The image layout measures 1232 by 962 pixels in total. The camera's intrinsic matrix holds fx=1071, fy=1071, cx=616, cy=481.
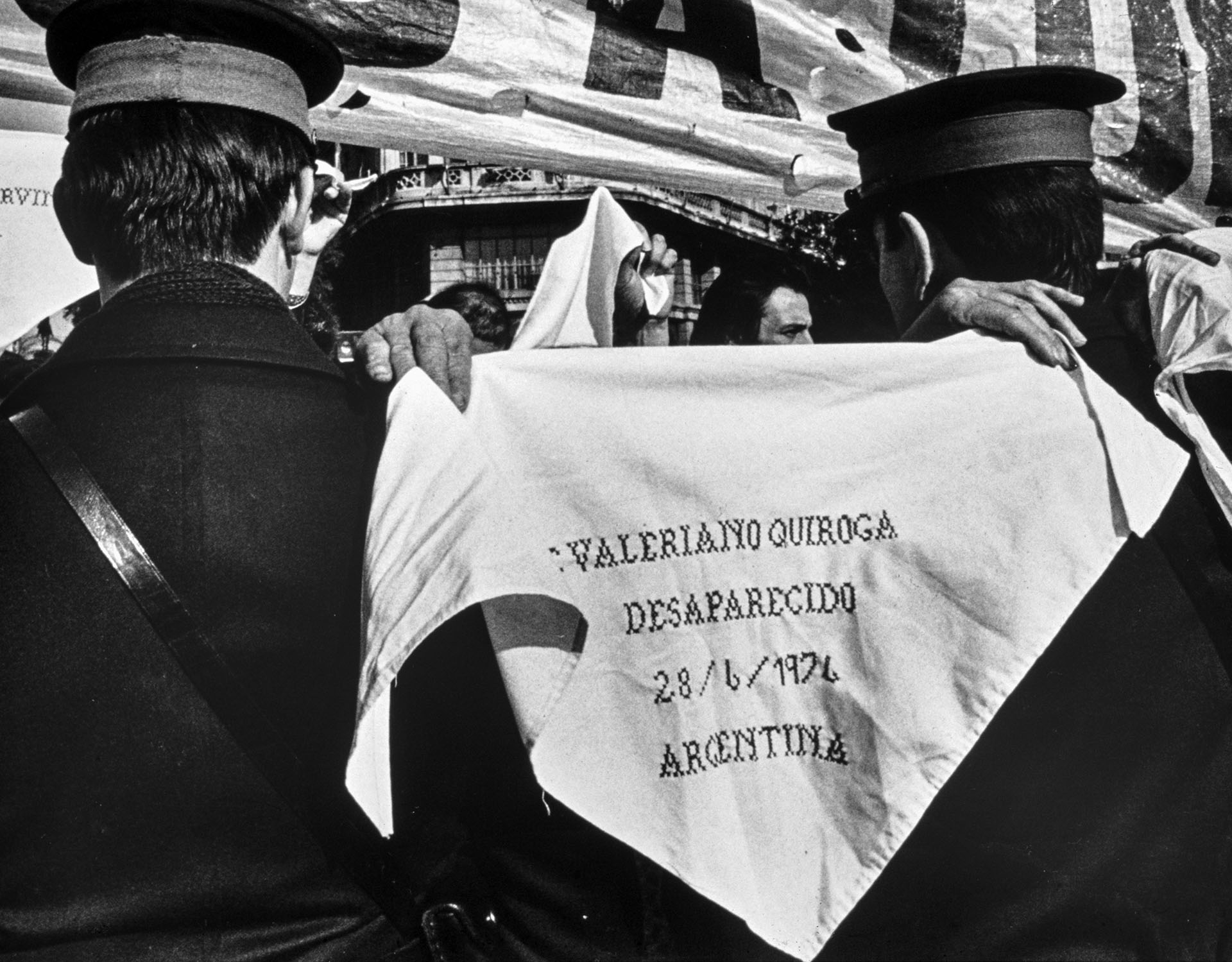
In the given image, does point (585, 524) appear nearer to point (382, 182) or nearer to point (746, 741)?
point (746, 741)

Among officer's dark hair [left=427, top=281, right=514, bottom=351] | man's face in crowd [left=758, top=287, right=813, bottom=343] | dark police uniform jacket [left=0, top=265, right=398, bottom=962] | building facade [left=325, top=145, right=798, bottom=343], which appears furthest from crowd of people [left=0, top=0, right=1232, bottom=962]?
building facade [left=325, top=145, right=798, bottom=343]

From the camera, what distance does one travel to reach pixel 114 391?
158cm

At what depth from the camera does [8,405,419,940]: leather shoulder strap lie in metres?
1.50

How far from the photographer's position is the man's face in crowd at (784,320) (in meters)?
4.42

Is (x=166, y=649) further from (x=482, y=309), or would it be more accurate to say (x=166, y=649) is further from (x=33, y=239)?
(x=482, y=309)

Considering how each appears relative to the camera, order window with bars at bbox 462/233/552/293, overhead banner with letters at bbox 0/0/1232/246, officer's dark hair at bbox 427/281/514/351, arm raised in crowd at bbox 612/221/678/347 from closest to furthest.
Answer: arm raised in crowd at bbox 612/221/678/347
overhead banner with letters at bbox 0/0/1232/246
officer's dark hair at bbox 427/281/514/351
window with bars at bbox 462/233/552/293

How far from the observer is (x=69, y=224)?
5.71 ft

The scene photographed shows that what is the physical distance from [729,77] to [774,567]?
151 centimetres

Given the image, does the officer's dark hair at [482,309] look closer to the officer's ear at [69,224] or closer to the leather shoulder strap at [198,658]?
the officer's ear at [69,224]

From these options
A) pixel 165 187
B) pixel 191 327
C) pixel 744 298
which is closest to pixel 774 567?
pixel 191 327

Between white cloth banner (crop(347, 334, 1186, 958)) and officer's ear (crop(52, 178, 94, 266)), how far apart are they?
25.1 inches

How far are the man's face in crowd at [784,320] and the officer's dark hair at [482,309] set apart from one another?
1125 millimetres

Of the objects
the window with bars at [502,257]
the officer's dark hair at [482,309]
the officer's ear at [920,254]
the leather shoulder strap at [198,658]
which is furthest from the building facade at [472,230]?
the leather shoulder strap at [198,658]

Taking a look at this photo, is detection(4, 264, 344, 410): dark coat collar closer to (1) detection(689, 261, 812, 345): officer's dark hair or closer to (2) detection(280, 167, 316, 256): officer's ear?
(2) detection(280, 167, 316, 256): officer's ear
